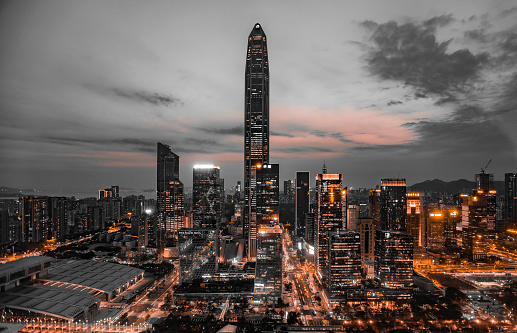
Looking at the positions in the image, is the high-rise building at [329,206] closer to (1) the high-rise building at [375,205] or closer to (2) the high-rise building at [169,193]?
(1) the high-rise building at [375,205]

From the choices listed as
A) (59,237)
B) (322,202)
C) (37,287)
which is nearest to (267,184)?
(322,202)

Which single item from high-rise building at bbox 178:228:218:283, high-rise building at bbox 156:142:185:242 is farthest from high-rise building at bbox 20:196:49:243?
high-rise building at bbox 178:228:218:283

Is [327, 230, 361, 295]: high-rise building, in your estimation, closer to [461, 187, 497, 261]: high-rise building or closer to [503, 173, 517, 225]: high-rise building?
[461, 187, 497, 261]: high-rise building

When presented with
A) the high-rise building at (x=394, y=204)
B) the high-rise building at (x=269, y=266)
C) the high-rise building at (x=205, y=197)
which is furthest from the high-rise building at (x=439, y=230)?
the high-rise building at (x=205, y=197)

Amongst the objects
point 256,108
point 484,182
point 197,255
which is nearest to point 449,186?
point 484,182

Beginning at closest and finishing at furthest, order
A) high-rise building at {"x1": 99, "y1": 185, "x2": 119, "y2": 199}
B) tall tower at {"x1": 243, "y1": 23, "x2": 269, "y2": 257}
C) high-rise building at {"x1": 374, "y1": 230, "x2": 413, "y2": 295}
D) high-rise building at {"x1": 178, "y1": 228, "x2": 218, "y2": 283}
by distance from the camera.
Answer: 1. high-rise building at {"x1": 374, "y1": 230, "x2": 413, "y2": 295}
2. high-rise building at {"x1": 178, "y1": 228, "x2": 218, "y2": 283}
3. tall tower at {"x1": 243, "y1": 23, "x2": 269, "y2": 257}
4. high-rise building at {"x1": 99, "y1": 185, "x2": 119, "y2": 199}

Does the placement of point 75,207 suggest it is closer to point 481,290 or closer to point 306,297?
point 306,297
